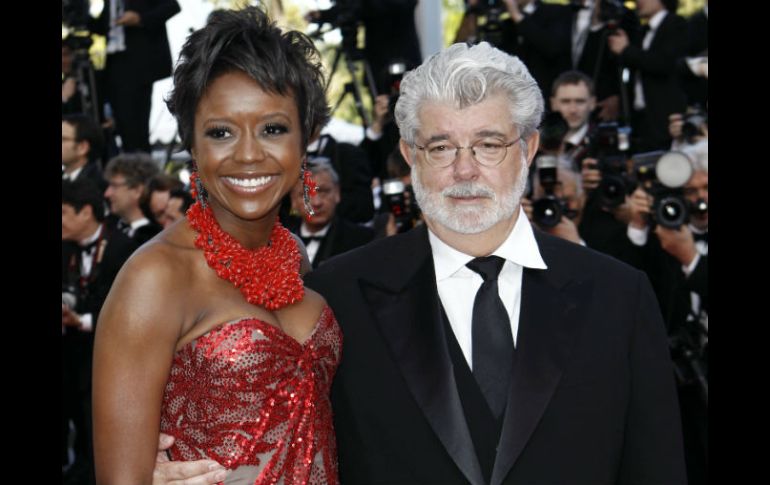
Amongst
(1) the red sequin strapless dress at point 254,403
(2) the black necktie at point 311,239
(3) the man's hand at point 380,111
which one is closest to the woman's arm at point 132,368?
(1) the red sequin strapless dress at point 254,403

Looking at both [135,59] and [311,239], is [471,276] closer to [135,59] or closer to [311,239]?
[311,239]

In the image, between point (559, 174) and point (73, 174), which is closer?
point (559, 174)

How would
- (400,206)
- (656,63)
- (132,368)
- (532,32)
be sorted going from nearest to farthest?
1. (132,368)
2. (400,206)
3. (656,63)
4. (532,32)

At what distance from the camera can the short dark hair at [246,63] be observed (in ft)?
8.25

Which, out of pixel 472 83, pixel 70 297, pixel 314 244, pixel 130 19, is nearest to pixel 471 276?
pixel 472 83

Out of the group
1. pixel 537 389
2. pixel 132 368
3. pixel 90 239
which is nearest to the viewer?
pixel 132 368

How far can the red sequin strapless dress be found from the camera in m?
2.48

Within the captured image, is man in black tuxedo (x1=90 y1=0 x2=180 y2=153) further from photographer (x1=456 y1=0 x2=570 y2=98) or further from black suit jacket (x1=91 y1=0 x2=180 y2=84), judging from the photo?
photographer (x1=456 y1=0 x2=570 y2=98)

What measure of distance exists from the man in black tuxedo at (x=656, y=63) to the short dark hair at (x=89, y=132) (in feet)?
11.1

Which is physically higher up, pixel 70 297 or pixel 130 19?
pixel 130 19

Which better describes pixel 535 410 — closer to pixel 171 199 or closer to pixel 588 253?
pixel 588 253

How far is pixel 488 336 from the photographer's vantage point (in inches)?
100

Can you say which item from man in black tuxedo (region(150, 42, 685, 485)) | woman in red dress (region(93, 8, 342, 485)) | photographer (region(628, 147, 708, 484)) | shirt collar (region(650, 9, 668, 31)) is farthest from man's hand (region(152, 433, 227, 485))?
shirt collar (region(650, 9, 668, 31))

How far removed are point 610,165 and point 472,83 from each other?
292 cm
